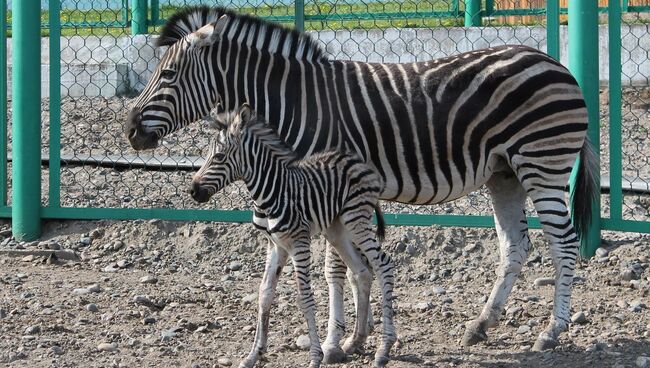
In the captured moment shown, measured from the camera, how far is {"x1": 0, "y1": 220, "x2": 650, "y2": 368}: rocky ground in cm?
694

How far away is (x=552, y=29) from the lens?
29.6 ft

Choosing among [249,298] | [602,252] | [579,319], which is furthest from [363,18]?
[579,319]

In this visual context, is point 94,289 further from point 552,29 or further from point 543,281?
point 552,29

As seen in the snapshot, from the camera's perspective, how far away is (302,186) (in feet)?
21.6

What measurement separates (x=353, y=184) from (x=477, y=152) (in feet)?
3.43

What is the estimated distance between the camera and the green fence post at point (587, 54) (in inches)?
349

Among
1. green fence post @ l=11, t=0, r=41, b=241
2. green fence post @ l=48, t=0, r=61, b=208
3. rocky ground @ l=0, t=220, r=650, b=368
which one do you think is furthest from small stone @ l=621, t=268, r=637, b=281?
green fence post @ l=11, t=0, r=41, b=241

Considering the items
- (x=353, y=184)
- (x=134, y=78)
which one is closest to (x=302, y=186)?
(x=353, y=184)

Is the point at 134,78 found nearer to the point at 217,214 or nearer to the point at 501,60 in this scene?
the point at 217,214

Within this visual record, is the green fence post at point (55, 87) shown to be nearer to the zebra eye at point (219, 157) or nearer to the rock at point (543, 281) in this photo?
the zebra eye at point (219, 157)

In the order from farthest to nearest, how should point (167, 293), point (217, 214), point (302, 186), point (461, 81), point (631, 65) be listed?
point (631, 65) < point (217, 214) < point (167, 293) < point (461, 81) < point (302, 186)

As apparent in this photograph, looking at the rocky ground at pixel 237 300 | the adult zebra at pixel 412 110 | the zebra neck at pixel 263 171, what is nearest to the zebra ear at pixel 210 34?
the adult zebra at pixel 412 110

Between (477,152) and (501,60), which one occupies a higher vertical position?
(501,60)

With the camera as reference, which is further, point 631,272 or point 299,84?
point 631,272
